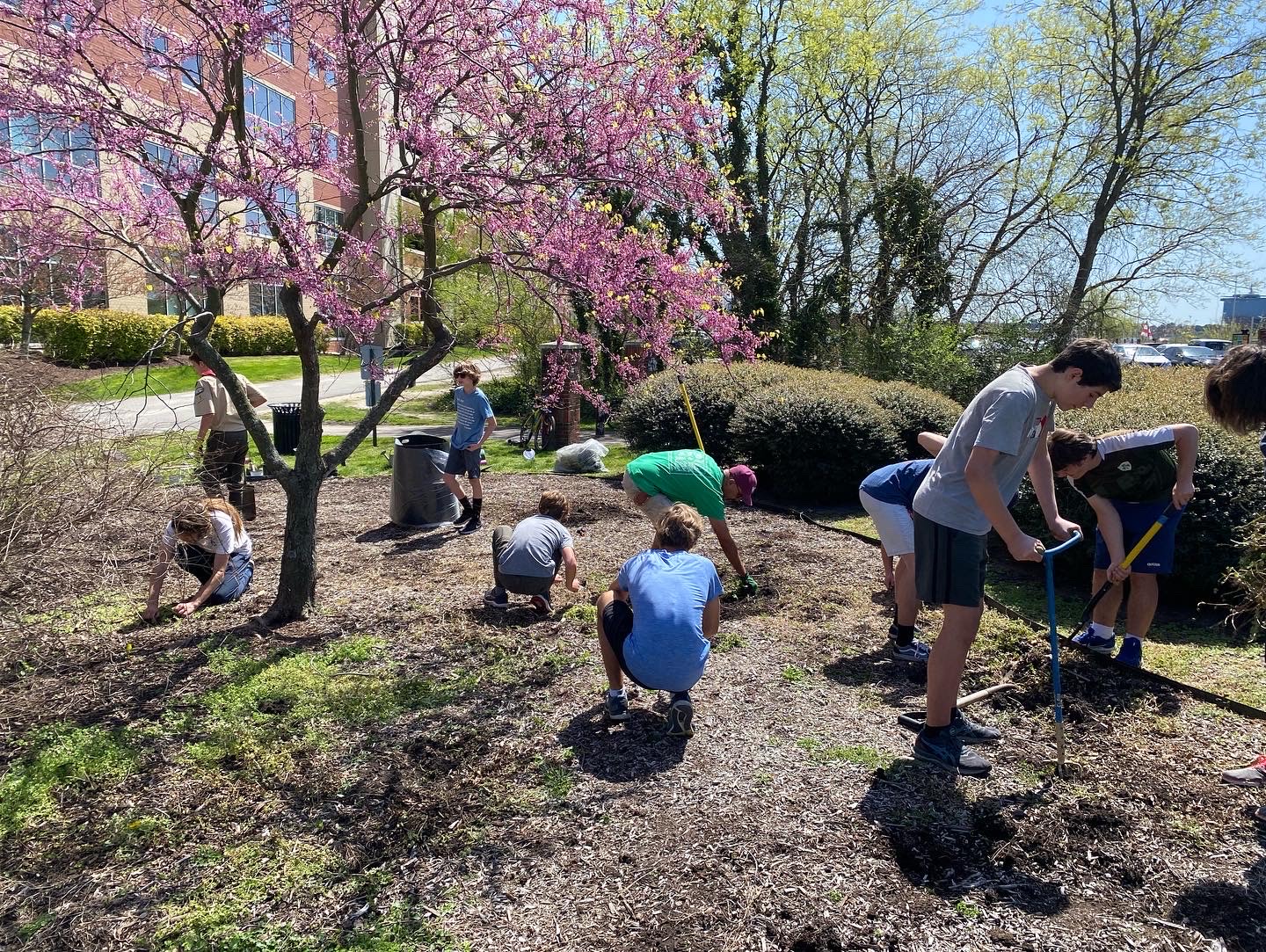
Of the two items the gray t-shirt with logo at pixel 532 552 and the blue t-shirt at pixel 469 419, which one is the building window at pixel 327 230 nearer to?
the gray t-shirt with logo at pixel 532 552

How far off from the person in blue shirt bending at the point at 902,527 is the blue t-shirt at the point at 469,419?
389 cm

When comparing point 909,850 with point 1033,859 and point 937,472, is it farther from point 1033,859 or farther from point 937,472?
point 937,472

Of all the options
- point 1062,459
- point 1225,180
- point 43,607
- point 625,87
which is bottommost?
point 43,607

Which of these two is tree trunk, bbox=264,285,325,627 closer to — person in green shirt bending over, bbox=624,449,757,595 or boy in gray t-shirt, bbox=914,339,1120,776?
person in green shirt bending over, bbox=624,449,757,595

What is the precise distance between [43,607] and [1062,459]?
546cm

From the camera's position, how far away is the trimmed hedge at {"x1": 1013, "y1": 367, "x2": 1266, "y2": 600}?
5809mm

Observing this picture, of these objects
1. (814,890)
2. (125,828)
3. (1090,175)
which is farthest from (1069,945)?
(1090,175)

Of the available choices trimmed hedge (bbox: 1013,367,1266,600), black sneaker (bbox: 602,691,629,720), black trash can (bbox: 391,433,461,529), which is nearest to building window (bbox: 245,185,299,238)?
black sneaker (bbox: 602,691,629,720)

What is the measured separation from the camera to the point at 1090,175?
2055 cm

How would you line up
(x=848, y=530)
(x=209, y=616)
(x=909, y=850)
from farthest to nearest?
(x=848, y=530) < (x=209, y=616) < (x=909, y=850)

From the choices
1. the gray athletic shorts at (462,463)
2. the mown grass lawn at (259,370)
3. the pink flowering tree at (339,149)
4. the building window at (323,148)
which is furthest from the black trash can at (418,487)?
the building window at (323,148)

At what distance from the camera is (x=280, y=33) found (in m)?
4.57

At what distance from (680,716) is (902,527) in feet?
6.81

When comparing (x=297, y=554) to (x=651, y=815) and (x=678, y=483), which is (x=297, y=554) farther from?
(x=651, y=815)
